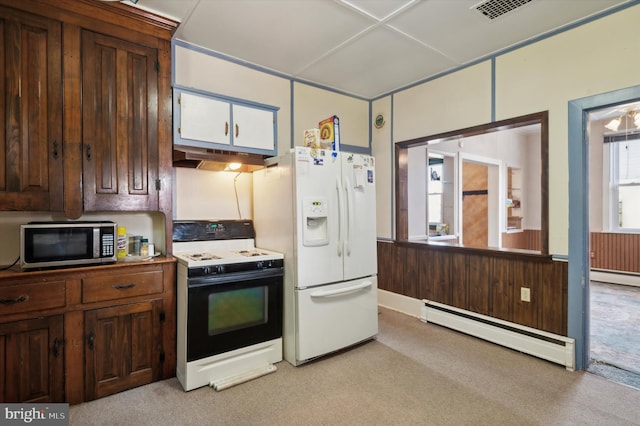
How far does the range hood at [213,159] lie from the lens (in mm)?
2549

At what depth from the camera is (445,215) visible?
16.3ft

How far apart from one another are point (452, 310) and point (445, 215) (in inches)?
73.8

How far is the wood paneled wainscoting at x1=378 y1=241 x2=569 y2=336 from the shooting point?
9.07 feet

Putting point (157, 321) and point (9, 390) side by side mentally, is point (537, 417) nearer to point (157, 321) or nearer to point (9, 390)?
point (157, 321)

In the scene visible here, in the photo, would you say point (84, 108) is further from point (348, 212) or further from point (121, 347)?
point (348, 212)

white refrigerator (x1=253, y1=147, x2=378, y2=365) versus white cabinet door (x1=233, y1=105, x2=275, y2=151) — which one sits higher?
white cabinet door (x1=233, y1=105, x2=275, y2=151)

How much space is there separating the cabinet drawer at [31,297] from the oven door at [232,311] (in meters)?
0.77

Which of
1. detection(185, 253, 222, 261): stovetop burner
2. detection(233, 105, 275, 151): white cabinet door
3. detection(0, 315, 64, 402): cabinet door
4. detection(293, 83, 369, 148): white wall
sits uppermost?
detection(293, 83, 369, 148): white wall

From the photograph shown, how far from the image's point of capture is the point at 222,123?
2.76 meters

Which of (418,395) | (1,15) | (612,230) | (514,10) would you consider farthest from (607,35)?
(612,230)

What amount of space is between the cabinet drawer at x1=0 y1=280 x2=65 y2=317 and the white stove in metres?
0.73

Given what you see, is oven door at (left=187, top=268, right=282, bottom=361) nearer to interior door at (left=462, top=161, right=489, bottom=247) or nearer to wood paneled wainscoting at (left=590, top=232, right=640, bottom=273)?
interior door at (left=462, top=161, right=489, bottom=247)

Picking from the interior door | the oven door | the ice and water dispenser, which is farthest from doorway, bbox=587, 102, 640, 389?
the oven door

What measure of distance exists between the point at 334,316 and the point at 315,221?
33.9 inches
